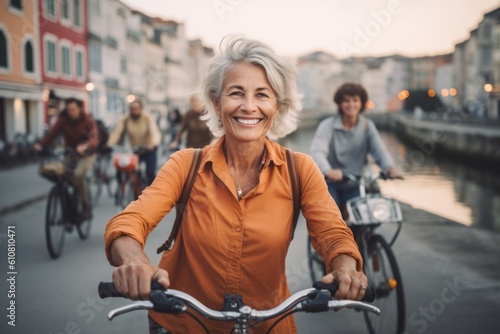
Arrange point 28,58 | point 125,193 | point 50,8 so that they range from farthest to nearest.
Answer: point 50,8 → point 28,58 → point 125,193

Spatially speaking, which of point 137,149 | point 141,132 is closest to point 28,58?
point 141,132

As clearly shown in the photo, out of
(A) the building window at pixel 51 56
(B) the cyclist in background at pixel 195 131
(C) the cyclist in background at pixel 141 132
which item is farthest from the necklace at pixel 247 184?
(A) the building window at pixel 51 56

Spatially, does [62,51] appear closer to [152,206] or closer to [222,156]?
[222,156]

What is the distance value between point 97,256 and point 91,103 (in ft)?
115

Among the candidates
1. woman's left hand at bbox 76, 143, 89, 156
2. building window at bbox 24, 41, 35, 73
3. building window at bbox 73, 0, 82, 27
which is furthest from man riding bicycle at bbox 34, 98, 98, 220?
building window at bbox 73, 0, 82, 27

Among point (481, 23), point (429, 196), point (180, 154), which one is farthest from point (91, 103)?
point (481, 23)

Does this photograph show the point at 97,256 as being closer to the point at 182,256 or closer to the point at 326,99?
the point at 182,256

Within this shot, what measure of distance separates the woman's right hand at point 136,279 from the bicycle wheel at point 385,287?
2.46m

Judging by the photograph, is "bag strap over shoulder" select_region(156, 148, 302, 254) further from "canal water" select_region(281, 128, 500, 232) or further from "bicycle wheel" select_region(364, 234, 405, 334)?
"canal water" select_region(281, 128, 500, 232)

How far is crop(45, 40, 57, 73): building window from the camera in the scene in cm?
2948

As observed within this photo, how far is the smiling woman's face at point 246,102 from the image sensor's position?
207cm

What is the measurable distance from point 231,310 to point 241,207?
0.46 meters

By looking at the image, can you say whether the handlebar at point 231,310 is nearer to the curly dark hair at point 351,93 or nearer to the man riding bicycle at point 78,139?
the curly dark hair at point 351,93

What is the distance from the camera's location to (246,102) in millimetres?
2072
